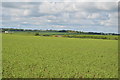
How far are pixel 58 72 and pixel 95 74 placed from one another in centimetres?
242

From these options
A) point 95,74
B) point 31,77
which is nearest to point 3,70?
point 31,77

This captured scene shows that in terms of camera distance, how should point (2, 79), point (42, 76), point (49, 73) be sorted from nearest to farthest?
point (2, 79) → point (42, 76) → point (49, 73)

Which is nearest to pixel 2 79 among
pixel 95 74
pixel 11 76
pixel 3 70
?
pixel 11 76

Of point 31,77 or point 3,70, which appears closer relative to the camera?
point 31,77

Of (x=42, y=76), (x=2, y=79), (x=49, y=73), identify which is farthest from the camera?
(x=49, y=73)

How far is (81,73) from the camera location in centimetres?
1054

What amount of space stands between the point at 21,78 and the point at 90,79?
395cm

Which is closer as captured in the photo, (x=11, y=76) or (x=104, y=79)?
(x=11, y=76)

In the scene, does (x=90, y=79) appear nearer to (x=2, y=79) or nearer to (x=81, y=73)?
(x=81, y=73)

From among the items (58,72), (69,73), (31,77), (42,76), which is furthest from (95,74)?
(31,77)

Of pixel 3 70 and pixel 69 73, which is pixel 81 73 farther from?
pixel 3 70

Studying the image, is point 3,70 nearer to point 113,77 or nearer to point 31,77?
point 31,77

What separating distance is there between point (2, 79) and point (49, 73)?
2.79 metres

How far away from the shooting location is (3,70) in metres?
10.1
